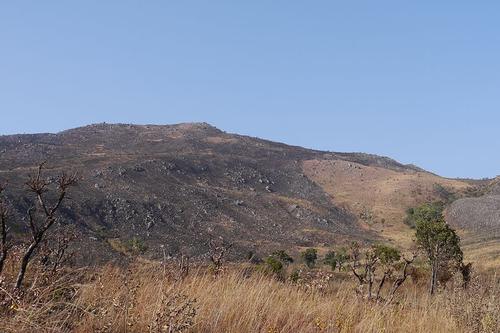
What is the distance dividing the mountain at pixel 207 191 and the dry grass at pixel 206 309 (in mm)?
32783

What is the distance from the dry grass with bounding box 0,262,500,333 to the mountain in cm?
3278

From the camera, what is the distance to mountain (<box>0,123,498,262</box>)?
63719 mm

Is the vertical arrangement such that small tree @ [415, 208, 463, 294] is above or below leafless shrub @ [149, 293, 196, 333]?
below

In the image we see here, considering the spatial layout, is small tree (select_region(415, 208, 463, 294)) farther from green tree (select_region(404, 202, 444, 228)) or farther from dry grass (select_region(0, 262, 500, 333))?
green tree (select_region(404, 202, 444, 228))

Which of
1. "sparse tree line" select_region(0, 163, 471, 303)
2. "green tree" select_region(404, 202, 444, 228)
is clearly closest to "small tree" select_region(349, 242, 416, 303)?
"sparse tree line" select_region(0, 163, 471, 303)

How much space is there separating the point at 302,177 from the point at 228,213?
4312 cm

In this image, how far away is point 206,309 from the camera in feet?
16.1

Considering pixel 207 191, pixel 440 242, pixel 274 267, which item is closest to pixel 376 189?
pixel 207 191

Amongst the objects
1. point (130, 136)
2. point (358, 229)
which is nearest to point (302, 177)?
point (358, 229)

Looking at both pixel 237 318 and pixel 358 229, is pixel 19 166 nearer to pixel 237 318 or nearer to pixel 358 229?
pixel 358 229

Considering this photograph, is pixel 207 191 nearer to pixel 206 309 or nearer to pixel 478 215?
pixel 478 215

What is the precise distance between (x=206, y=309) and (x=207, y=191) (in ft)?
274

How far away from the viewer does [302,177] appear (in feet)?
397

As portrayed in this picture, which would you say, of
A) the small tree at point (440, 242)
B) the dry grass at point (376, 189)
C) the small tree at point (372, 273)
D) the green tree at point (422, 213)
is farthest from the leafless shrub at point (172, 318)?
the green tree at point (422, 213)
